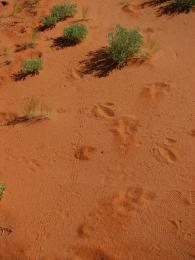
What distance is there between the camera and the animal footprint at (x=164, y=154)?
4.75 meters

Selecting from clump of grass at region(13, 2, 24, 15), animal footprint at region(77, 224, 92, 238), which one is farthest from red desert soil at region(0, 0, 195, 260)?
clump of grass at region(13, 2, 24, 15)

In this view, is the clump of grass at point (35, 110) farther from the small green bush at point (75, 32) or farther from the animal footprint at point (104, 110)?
the small green bush at point (75, 32)

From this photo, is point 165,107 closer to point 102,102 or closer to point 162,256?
point 102,102

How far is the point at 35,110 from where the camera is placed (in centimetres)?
555

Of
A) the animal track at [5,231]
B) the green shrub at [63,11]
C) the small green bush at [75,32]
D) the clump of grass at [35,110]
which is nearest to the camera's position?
the animal track at [5,231]

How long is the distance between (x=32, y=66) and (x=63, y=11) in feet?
4.93

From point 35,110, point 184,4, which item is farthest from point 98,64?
point 184,4

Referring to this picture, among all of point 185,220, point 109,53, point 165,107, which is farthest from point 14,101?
point 185,220

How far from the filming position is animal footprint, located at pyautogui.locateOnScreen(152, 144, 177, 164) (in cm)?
475

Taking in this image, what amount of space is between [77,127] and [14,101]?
42.1 inches

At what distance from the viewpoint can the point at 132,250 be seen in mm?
4039

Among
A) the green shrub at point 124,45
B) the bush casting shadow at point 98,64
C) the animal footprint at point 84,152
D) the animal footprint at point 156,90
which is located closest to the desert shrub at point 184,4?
the green shrub at point 124,45

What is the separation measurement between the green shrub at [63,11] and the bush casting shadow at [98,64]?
1144 mm

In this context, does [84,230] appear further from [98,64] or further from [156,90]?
[98,64]
